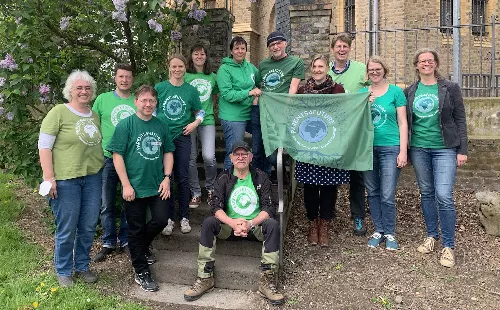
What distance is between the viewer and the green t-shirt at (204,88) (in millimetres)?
4832

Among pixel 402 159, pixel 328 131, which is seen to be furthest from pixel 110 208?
pixel 402 159

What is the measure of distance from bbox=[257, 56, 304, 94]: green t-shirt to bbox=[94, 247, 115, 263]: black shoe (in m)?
2.49

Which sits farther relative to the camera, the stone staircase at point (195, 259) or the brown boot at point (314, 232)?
the brown boot at point (314, 232)

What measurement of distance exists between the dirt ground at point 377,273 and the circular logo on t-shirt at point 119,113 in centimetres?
153

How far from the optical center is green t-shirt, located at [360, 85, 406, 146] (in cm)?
440

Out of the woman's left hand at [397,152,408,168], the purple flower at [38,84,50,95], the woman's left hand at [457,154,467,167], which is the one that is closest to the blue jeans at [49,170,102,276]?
the purple flower at [38,84,50,95]

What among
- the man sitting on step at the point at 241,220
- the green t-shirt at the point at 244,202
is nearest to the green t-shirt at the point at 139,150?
the man sitting on step at the point at 241,220

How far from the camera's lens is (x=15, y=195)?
7637mm

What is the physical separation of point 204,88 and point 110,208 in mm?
1668

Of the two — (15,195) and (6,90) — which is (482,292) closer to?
(6,90)

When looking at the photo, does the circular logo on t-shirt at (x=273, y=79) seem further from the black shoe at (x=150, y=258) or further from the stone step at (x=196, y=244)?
the black shoe at (x=150, y=258)

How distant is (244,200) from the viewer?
13.1 ft

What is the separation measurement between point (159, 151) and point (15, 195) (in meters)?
4.99

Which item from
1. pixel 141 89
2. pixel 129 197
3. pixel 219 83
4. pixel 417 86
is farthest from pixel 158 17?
pixel 417 86
